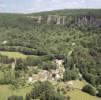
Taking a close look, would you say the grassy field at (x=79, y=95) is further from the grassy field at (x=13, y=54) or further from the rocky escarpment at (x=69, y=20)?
the rocky escarpment at (x=69, y=20)

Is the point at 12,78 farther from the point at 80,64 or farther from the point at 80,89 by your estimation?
the point at 80,64

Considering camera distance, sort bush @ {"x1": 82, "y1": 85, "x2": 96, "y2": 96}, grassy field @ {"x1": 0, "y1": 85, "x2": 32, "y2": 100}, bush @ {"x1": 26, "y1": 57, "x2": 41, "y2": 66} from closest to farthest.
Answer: grassy field @ {"x1": 0, "y1": 85, "x2": 32, "y2": 100} → bush @ {"x1": 82, "y1": 85, "x2": 96, "y2": 96} → bush @ {"x1": 26, "y1": 57, "x2": 41, "y2": 66}

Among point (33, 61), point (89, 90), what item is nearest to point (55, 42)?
point (33, 61)

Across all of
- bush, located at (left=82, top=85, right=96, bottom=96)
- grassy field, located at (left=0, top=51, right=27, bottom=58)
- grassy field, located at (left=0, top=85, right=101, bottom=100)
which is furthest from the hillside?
grassy field, located at (left=0, top=85, right=101, bottom=100)

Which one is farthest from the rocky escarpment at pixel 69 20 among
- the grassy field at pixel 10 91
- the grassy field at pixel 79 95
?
the grassy field at pixel 10 91

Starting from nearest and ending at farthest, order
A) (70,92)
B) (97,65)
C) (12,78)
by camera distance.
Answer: (70,92) → (12,78) → (97,65)

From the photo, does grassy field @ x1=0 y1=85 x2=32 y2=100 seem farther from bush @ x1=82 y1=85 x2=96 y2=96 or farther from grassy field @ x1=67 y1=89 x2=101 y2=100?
bush @ x1=82 y1=85 x2=96 y2=96

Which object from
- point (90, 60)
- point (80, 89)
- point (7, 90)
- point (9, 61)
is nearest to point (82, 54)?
point (90, 60)

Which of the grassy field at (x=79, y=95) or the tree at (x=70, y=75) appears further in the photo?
the tree at (x=70, y=75)
